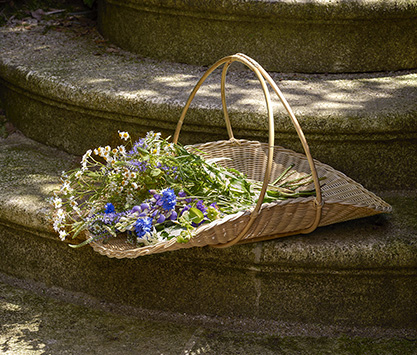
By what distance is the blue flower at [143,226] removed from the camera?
1783 millimetres

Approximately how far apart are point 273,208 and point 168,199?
35 centimetres

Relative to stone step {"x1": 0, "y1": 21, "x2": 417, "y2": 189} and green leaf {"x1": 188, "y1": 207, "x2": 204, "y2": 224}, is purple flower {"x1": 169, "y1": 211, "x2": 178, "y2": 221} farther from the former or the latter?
stone step {"x1": 0, "y1": 21, "x2": 417, "y2": 189}

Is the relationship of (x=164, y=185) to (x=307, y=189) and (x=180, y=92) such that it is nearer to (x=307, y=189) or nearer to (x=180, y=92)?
(x=307, y=189)

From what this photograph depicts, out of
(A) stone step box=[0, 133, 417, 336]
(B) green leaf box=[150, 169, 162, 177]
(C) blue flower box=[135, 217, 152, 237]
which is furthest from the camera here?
(A) stone step box=[0, 133, 417, 336]

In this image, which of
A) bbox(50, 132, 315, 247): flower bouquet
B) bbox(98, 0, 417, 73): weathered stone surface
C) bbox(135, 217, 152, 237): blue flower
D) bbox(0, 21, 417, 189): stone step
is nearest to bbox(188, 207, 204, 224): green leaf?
bbox(50, 132, 315, 247): flower bouquet

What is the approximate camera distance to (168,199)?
1.82m

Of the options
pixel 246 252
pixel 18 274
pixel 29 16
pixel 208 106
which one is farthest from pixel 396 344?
pixel 29 16

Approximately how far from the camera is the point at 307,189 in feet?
7.14

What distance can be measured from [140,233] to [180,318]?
0.53m

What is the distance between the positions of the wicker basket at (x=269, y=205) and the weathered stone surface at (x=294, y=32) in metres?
0.82

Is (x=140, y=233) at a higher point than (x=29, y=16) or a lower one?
lower

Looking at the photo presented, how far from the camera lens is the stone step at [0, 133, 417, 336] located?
2027 millimetres

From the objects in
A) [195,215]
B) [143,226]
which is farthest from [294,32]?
[143,226]

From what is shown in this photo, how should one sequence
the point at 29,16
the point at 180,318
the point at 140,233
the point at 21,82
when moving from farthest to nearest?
the point at 29,16
the point at 21,82
the point at 180,318
the point at 140,233
